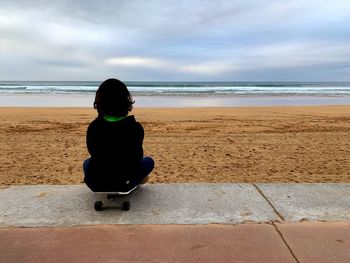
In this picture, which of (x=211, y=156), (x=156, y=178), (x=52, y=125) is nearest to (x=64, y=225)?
(x=156, y=178)

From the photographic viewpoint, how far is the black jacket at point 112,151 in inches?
130

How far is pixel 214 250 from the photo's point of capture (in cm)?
271

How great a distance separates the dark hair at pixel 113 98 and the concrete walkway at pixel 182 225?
Answer: 0.99m

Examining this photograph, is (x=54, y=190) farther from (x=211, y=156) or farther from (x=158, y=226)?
(x=211, y=156)

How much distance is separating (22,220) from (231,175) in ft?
11.3

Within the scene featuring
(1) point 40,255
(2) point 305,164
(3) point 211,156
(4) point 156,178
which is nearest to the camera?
(1) point 40,255

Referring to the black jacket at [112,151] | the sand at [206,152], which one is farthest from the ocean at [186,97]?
the black jacket at [112,151]

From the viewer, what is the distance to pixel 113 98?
10.6ft

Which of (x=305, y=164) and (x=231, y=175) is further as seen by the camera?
(x=305, y=164)

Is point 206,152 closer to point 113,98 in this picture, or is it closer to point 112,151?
point 112,151

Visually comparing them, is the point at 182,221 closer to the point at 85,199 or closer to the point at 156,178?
the point at 85,199

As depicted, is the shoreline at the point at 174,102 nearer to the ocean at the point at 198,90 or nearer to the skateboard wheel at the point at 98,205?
the ocean at the point at 198,90

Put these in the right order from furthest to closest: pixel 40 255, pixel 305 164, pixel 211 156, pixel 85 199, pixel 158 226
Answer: pixel 211 156 → pixel 305 164 → pixel 85 199 → pixel 158 226 → pixel 40 255

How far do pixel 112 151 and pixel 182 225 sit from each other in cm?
95
